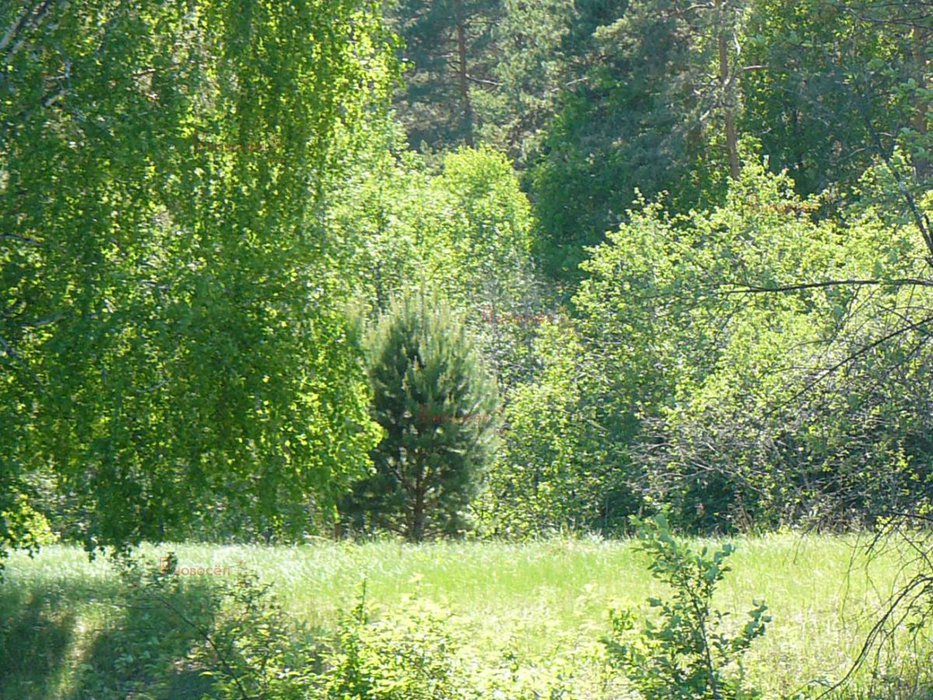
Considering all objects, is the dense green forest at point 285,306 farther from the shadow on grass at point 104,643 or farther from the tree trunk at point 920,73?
the shadow on grass at point 104,643

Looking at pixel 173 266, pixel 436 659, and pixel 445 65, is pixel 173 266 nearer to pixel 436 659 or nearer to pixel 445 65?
pixel 436 659

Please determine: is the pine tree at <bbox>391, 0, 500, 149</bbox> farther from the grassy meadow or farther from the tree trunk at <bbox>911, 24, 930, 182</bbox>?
the tree trunk at <bbox>911, 24, 930, 182</bbox>

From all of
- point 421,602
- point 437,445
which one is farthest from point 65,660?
point 437,445

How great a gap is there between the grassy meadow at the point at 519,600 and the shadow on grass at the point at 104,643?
0.7 inches

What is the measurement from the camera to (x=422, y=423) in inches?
723

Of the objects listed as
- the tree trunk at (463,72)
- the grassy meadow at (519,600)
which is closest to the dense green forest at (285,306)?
the grassy meadow at (519,600)

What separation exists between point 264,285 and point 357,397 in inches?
62.5

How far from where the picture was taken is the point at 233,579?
37.3ft

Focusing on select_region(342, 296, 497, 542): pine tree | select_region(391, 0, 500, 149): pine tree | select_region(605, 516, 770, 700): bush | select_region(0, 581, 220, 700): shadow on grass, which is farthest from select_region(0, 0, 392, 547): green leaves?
select_region(391, 0, 500, 149): pine tree

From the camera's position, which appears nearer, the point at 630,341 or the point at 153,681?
the point at 153,681

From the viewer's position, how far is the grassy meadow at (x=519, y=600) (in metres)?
8.19

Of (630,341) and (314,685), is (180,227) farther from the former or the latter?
(630,341)

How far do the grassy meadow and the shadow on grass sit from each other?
0.02m

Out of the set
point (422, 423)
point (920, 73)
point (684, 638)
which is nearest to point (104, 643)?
point (684, 638)
